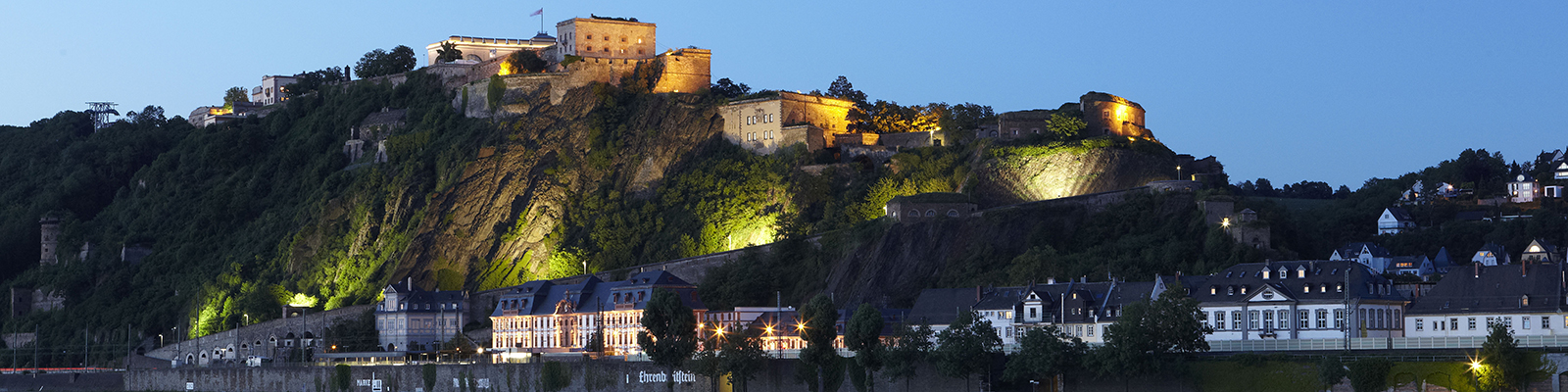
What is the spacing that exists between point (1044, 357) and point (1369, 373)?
1132 cm

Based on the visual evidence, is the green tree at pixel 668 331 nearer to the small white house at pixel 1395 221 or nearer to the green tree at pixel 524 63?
the green tree at pixel 524 63

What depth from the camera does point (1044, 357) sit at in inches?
2371

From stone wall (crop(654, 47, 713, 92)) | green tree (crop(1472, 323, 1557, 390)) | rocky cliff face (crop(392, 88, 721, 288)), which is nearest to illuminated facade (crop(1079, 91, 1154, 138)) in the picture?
rocky cliff face (crop(392, 88, 721, 288))

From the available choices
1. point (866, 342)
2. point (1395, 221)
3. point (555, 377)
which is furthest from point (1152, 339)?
point (1395, 221)

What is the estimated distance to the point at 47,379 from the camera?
101 m

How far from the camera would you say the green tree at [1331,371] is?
53.8 m

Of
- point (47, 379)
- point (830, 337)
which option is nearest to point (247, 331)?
point (47, 379)

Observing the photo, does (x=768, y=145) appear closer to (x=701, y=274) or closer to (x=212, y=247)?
(x=701, y=274)

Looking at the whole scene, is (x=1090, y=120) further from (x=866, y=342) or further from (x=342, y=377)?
(x=342, y=377)

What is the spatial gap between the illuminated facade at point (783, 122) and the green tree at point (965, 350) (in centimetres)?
4125

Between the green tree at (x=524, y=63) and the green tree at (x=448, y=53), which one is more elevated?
the green tree at (x=448, y=53)

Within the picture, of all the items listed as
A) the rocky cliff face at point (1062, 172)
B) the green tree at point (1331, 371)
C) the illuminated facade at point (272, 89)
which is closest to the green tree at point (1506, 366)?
the green tree at point (1331, 371)

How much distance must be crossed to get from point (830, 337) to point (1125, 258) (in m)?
17.4

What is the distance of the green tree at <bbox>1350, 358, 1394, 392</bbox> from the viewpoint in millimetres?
53219
